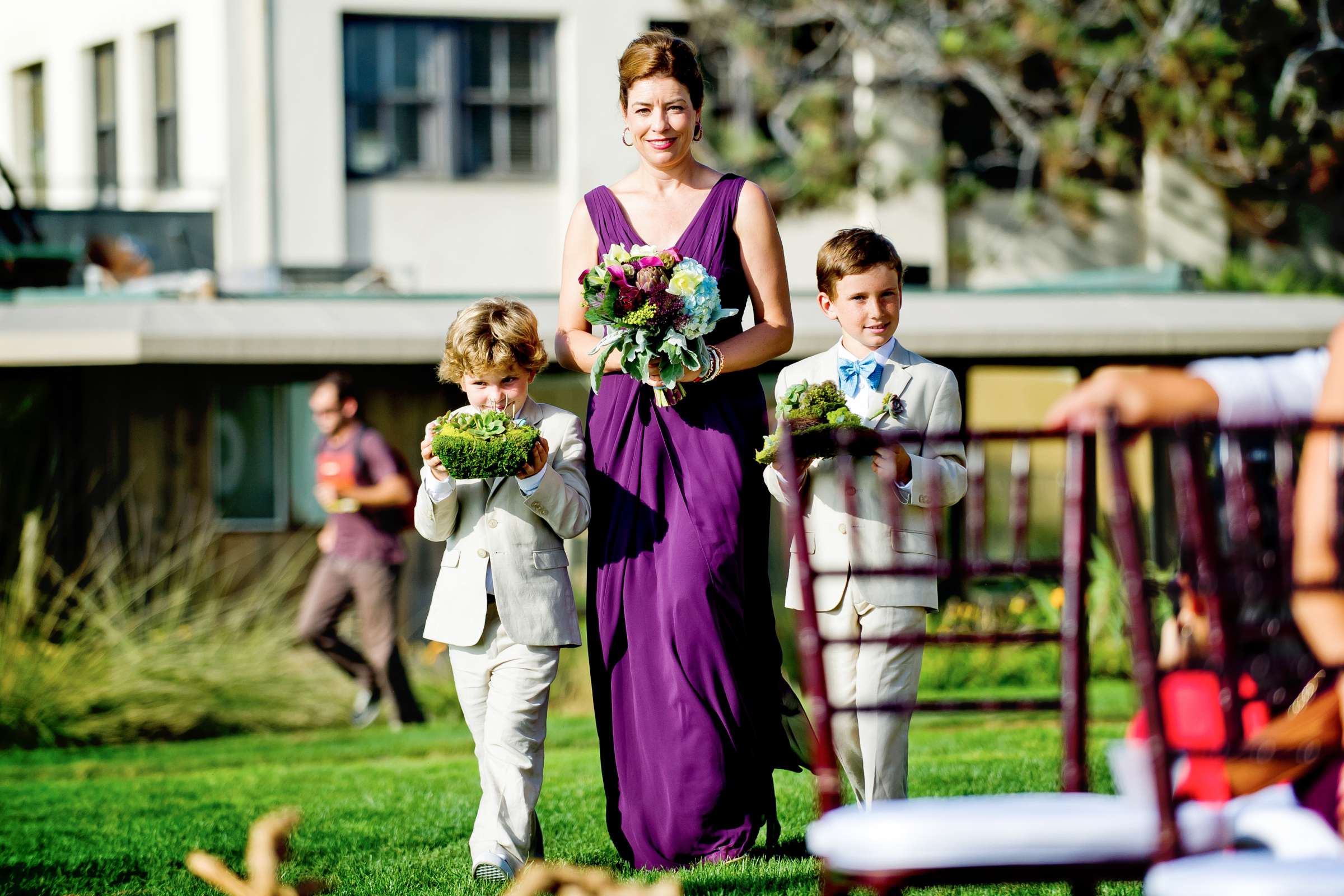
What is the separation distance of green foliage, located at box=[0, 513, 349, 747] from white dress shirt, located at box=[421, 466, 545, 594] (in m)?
6.29

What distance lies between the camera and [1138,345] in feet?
44.3

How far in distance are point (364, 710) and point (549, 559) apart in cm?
650

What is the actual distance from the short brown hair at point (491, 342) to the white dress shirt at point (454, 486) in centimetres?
30

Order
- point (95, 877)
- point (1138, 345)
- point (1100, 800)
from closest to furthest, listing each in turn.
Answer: point (1100, 800) → point (95, 877) → point (1138, 345)

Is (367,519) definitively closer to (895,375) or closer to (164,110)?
(895,375)


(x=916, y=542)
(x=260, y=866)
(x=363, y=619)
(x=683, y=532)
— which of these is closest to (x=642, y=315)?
→ (x=683, y=532)

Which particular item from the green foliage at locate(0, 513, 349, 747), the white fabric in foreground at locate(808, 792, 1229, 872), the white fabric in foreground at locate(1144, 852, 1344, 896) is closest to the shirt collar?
the white fabric in foreground at locate(808, 792, 1229, 872)

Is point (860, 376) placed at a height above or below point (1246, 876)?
above

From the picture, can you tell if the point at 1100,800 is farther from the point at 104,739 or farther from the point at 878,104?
the point at 878,104

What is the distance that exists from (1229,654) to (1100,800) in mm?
403

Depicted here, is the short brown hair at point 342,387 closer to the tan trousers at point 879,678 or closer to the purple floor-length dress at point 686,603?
the purple floor-length dress at point 686,603

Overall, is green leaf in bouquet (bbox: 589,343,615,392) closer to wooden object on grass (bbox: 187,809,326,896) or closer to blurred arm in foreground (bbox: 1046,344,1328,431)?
wooden object on grass (bbox: 187,809,326,896)

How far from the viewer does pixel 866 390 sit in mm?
4547

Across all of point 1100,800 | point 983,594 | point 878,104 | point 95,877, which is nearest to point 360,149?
point 878,104
